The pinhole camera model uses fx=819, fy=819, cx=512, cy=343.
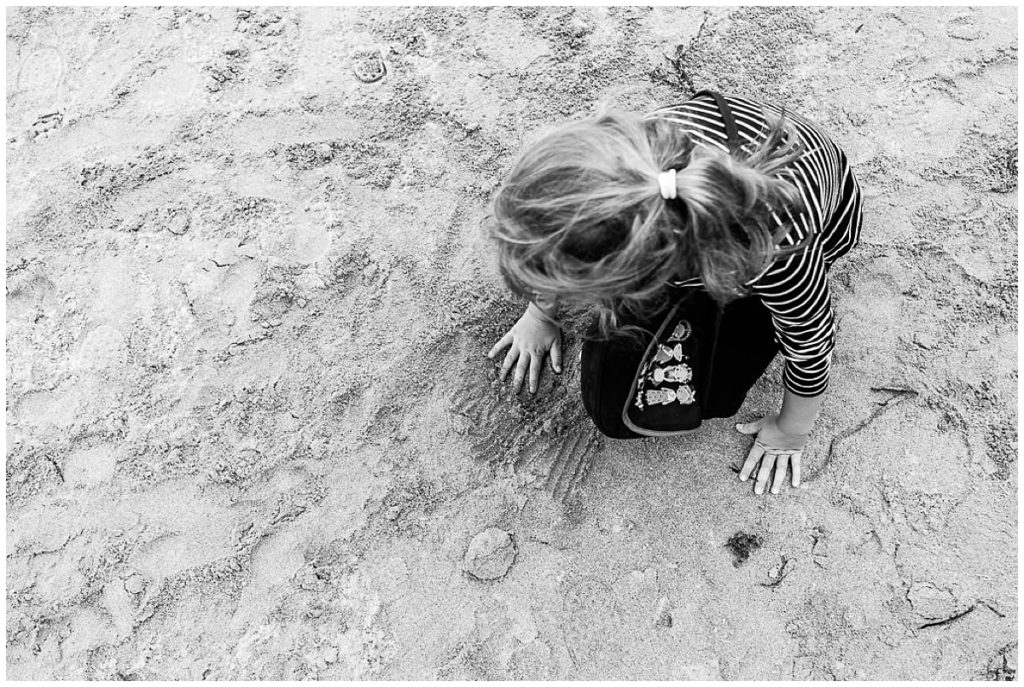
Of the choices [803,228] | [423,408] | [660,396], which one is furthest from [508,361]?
[803,228]

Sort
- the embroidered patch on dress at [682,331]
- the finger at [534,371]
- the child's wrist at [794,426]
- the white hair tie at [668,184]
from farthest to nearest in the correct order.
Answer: the finger at [534,371] < the child's wrist at [794,426] < the embroidered patch on dress at [682,331] < the white hair tie at [668,184]

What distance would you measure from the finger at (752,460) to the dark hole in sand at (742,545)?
11cm

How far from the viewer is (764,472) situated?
1542 mm

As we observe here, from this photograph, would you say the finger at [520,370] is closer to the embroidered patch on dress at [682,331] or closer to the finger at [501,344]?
the finger at [501,344]

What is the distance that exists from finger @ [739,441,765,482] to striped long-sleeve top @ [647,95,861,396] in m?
0.22

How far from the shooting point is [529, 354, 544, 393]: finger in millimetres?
1572

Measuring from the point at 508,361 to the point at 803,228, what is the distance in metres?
0.65

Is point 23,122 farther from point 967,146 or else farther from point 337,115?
point 967,146

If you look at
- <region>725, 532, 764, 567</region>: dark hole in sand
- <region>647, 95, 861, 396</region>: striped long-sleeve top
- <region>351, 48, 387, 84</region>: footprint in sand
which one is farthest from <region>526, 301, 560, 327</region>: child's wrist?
<region>351, 48, 387, 84</region>: footprint in sand

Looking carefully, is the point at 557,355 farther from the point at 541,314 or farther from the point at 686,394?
the point at 686,394

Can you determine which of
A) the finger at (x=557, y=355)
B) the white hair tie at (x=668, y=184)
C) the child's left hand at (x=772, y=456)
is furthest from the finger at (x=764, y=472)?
the white hair tie at (x=668, y=184)

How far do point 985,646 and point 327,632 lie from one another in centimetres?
117

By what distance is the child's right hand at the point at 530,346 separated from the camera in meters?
1.57

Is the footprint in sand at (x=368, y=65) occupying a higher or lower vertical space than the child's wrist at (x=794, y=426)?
higher
